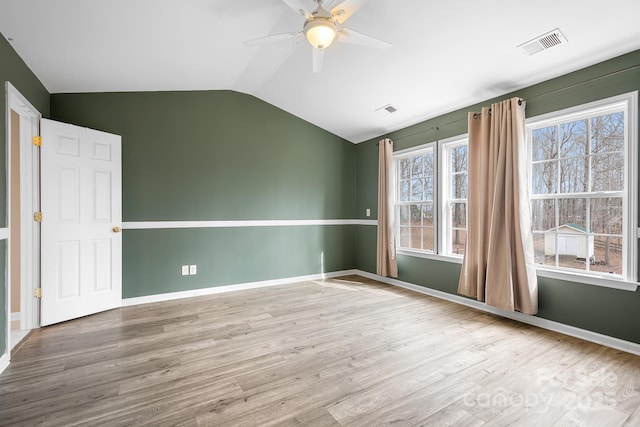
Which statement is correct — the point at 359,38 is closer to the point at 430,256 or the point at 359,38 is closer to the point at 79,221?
the point at 430,256

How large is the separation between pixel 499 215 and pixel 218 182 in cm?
351

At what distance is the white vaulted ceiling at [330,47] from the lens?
2.24 meters

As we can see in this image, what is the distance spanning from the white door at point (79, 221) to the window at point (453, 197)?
4017 millimetres

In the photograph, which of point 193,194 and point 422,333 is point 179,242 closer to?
point 193,194

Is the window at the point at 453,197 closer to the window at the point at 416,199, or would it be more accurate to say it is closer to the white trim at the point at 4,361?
the window at the point at 416,199

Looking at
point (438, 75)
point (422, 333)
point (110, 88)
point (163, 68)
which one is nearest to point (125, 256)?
point (110, 88)

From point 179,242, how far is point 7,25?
2528 mm

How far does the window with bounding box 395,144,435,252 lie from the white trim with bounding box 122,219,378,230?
1.85ft

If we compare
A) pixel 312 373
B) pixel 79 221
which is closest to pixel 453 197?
pixel 312 373

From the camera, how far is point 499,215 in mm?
3129

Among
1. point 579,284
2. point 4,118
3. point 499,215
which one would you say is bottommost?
point 579,284

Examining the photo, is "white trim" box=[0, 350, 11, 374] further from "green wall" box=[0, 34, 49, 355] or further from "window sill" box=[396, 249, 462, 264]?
"window sill" box=[396, 249, 462, 264]

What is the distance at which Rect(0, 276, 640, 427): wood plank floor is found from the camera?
65.9 inches


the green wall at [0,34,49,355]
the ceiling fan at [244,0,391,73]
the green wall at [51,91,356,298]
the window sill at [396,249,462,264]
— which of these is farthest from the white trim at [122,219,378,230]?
the ceiling fan at [244,0,391,73]
